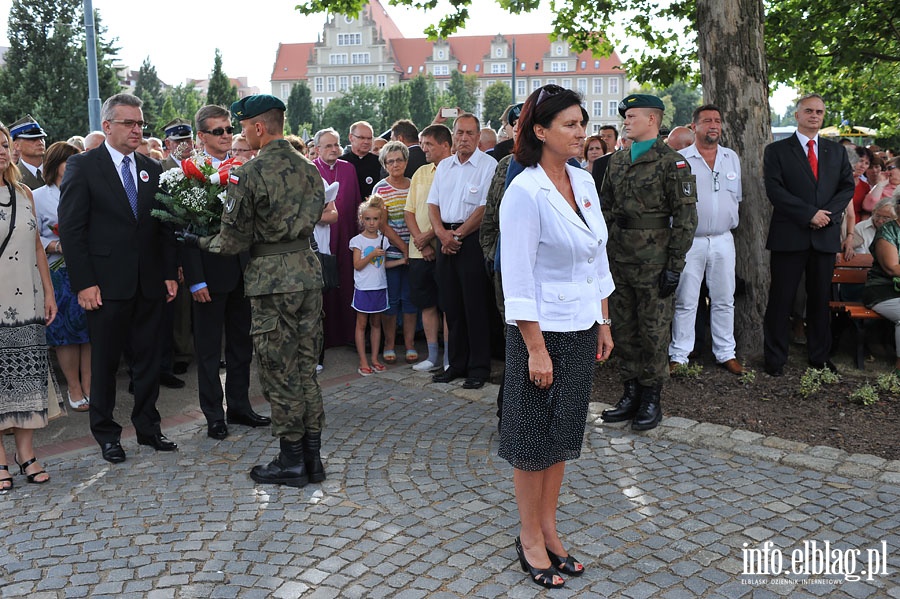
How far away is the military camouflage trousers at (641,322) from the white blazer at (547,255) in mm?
2463

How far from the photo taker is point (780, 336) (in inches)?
296

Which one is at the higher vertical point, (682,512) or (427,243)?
(427,243)

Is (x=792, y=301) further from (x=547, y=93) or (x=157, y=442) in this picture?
(x=157, y=442)

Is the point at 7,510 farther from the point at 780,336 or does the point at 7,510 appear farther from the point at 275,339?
the point at 780,336

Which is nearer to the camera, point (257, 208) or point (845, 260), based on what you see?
point (257, 208)

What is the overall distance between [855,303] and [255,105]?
6.02m

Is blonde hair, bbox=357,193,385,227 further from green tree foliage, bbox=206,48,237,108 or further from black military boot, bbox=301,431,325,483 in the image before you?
green tree foliage, bbox=206,48,237,108

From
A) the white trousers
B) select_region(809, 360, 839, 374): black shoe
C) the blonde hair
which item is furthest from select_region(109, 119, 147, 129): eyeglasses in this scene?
select_region(809, 360, 839, 374): black shoe

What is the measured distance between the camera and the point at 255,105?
16.3 ft

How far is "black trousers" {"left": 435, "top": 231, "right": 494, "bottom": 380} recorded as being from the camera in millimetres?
7406

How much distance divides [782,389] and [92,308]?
5381mm

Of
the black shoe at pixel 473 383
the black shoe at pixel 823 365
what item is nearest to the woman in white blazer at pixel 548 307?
the black shoe at pixel 473 383

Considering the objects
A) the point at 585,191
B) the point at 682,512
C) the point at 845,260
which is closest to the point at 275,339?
the point at 585,191

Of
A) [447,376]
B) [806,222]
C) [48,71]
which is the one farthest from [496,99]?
[447,376]
